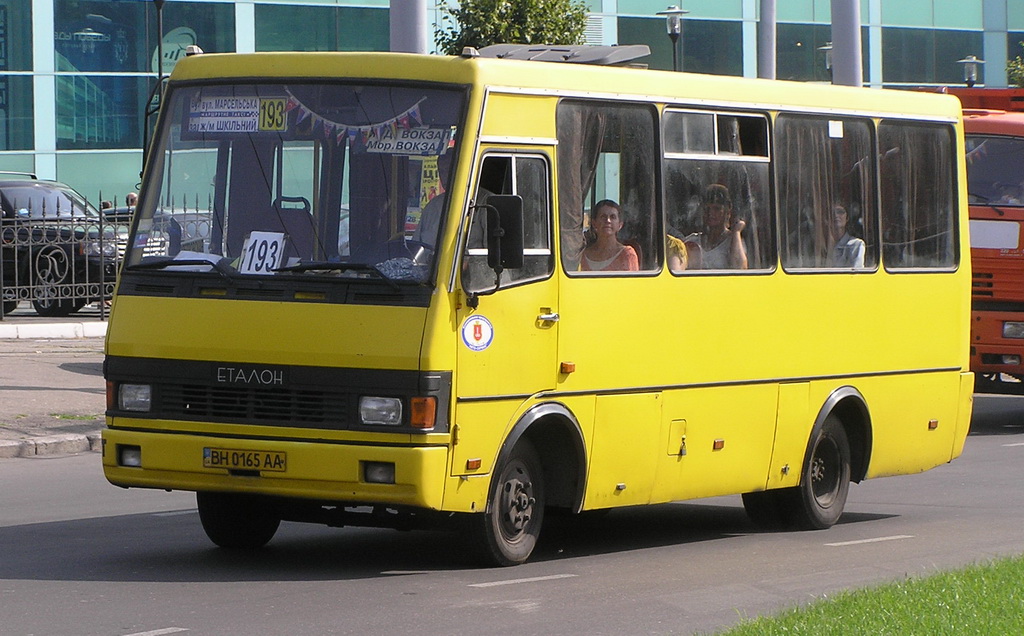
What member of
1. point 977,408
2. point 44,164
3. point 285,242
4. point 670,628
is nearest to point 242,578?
point 285,242

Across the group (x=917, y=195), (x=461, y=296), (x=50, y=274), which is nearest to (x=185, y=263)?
(x=461, y=296)

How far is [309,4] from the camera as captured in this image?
39.4m

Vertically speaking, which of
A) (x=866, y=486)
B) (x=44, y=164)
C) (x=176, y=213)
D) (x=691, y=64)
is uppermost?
(x=691, y=64)

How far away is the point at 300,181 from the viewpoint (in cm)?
A: 941

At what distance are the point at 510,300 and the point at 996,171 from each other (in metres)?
10.6

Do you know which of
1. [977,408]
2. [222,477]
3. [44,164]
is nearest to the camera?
[222,477]

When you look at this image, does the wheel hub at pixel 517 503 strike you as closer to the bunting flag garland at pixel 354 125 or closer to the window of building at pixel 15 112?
the bunting flag garland at pixel 354 125

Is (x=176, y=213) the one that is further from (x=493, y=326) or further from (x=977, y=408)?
(x=977, y=408)

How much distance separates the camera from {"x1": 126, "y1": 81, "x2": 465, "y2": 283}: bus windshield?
911cm

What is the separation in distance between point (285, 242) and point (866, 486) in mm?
6901

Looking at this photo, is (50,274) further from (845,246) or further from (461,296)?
(461,296)

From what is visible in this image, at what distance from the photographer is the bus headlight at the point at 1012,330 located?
1834 centimetres

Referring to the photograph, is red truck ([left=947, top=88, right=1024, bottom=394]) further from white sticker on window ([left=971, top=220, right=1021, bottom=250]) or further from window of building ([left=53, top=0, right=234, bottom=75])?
window of building ([left=53, top=0, right=234, bottom=75])

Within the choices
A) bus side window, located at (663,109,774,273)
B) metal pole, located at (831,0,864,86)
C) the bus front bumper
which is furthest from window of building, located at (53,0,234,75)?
the bus front bumper
